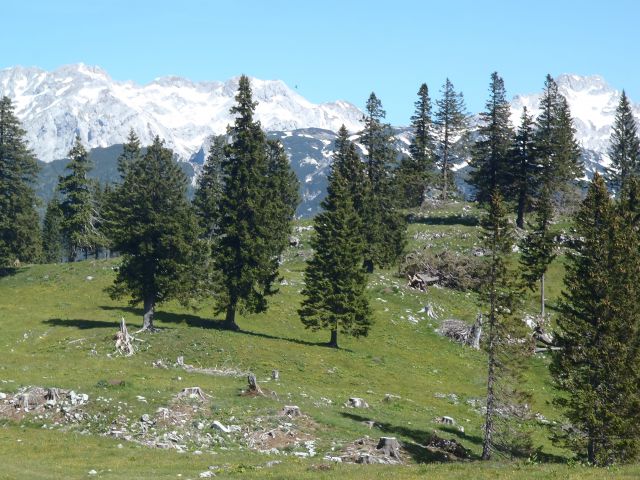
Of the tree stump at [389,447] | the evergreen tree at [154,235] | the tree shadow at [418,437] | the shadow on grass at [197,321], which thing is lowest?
the tree shadow at [418,437]

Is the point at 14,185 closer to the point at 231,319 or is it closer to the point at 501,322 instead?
the point at 231,319

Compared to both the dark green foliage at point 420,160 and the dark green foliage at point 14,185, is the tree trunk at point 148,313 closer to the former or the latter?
the dark green foliage at point 14,185

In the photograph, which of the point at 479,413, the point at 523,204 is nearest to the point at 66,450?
the point at 479,413

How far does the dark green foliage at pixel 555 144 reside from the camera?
89000mm

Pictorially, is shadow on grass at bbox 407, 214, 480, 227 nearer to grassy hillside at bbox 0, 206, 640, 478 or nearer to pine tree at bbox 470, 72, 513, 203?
pine tree at bbox 470, 72, 513, 203

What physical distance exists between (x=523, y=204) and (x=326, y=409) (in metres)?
60.8

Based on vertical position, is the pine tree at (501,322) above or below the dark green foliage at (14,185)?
below

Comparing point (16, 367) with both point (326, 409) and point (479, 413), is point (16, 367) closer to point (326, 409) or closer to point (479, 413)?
point (326, 409)

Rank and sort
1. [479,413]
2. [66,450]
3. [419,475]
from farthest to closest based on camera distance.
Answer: [479,413] < [66,450] < [419,475]

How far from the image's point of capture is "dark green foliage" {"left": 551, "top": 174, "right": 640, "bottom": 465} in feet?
113

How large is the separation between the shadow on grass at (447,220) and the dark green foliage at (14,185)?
2094 inches

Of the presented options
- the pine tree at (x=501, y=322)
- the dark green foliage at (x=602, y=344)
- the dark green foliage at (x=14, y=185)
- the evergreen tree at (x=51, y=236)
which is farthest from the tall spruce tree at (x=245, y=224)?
the evergreen tree at (x=51, y=236)

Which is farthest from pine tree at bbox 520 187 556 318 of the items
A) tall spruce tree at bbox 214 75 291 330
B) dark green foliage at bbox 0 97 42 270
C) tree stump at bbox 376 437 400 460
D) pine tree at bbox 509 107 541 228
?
dark green foliage at bbox 0 97 42 270

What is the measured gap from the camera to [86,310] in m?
62.9
